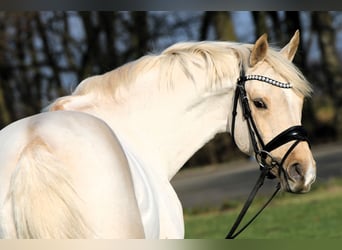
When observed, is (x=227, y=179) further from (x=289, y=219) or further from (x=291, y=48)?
(x=291, y=48)

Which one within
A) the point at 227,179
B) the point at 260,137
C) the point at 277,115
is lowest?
the point at 227,179

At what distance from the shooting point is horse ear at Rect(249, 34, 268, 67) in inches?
119

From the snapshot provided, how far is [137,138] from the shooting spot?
2824 mm

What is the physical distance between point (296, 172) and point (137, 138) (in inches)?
29.8

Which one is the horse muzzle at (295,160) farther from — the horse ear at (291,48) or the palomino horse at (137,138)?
the horse ear at (291,48)

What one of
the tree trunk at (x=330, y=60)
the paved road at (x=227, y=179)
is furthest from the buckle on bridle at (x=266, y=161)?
the tree trunk at (x=330, y=60)

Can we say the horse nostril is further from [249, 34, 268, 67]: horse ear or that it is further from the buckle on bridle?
[249, 34, 268, 67]: horse ear

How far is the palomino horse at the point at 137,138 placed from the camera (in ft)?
7.13

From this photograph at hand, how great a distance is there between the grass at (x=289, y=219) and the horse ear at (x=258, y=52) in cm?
391

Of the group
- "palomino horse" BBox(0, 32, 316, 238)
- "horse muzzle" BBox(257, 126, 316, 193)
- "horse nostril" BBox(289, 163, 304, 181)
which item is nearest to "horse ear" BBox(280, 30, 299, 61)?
"palomino horse" BBox(0, 32, 316, 238)

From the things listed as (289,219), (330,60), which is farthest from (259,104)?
(330,60)

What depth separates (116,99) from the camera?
2.85m

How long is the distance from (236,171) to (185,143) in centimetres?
888

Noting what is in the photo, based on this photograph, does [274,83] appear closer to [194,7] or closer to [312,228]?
[194,7]
